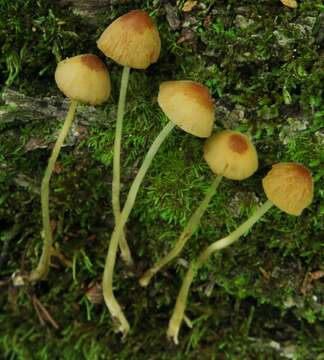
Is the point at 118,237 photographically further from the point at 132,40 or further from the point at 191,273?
the point at 132,40

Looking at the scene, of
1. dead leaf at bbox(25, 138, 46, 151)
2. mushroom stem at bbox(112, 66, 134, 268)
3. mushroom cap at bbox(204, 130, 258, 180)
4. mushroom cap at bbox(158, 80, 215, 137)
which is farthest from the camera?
dead leaf at bbox(25, 138, 46, 151)

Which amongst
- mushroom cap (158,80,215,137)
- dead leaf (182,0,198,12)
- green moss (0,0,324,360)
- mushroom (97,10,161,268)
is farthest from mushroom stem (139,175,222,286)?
dead leaf (182,0,198,12)

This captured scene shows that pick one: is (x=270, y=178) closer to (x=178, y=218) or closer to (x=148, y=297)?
(x=178, y=218)

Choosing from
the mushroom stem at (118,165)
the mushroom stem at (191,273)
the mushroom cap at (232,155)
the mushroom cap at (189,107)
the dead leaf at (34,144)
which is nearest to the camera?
the mushroom cap at (189,107)

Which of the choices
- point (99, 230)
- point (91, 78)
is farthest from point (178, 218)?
point (91, 78)

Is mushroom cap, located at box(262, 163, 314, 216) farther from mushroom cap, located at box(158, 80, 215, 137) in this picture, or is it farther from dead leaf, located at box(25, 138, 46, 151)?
dead leaf, located at box(25, 138, 46, 151)

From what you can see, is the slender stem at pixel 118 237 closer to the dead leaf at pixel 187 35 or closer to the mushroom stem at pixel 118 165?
the mushroom stem at pixel 118 165

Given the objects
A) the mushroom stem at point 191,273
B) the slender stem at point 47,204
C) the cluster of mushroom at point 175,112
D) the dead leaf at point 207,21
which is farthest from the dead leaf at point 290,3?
the slender stem at point 47,204
